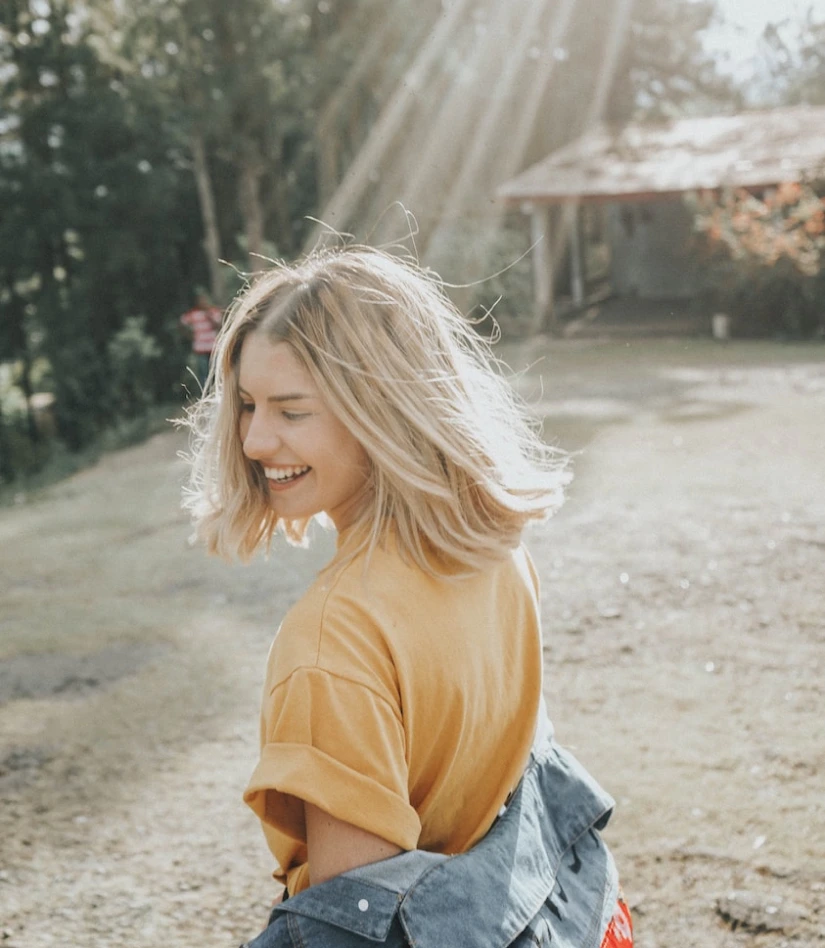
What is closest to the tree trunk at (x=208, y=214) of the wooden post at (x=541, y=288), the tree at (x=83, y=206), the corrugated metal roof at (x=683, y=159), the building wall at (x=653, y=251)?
the tree at (x=83, y=206)

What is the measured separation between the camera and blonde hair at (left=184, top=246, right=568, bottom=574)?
1.54 metres

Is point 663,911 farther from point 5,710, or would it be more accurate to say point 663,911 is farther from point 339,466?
point 5,710

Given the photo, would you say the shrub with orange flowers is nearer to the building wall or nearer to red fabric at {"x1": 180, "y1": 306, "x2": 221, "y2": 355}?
the building wall

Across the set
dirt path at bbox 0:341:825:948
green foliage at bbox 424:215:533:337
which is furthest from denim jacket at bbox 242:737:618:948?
green foliage at bbox 424:215:533:337

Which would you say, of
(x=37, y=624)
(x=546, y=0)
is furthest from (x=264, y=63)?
(x=37, y=624)

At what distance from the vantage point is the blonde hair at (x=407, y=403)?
154 cm

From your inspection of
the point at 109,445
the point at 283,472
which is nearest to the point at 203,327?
the point at 109,445

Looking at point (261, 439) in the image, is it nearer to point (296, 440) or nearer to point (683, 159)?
point (296, 440)

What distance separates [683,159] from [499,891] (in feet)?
72.5

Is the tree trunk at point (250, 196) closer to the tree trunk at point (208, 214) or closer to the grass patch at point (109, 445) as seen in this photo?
the tree trunk at point (208, 214)

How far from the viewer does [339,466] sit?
1.63 meters

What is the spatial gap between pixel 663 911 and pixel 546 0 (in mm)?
32685

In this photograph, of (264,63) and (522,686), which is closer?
(522,686)

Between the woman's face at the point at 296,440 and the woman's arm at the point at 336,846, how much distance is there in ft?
1.64
